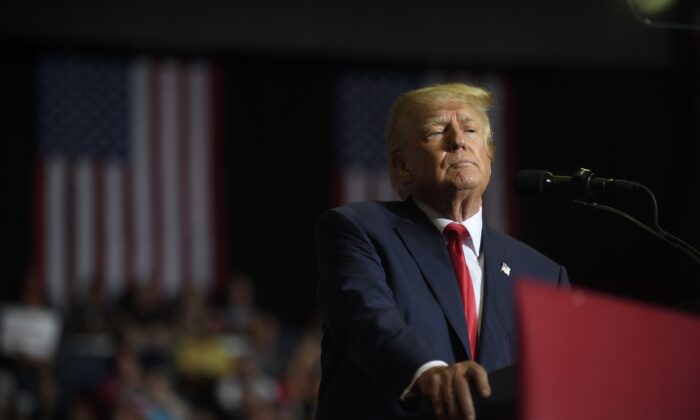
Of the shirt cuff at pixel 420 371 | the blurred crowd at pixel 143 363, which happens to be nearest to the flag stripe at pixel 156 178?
the blurred crowd at pixel 143 363

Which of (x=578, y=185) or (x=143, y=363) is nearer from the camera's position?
(x=578, y=185)

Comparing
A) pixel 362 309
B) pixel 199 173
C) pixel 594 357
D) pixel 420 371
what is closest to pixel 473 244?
pixel 362 309

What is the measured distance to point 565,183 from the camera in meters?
1.85

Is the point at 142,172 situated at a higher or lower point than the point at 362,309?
lower

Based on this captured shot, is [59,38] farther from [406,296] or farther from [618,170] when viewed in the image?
[406,296]

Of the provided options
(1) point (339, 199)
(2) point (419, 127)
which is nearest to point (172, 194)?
(1) point (339, 199)

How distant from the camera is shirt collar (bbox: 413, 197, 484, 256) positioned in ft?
6.31

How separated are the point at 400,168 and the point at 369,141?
904cm

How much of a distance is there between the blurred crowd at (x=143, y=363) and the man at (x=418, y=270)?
544 cm

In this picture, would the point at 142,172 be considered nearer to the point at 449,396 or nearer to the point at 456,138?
the point at 456,138

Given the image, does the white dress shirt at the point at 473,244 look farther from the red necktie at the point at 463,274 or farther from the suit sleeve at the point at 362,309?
the suit sleeve at the point at 362,309

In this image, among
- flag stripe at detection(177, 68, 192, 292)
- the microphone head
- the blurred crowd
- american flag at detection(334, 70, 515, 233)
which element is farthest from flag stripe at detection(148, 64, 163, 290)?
the microphone head

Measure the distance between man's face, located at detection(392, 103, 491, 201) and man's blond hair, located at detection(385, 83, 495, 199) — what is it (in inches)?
0.4

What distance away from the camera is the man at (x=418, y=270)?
1.61 metres
